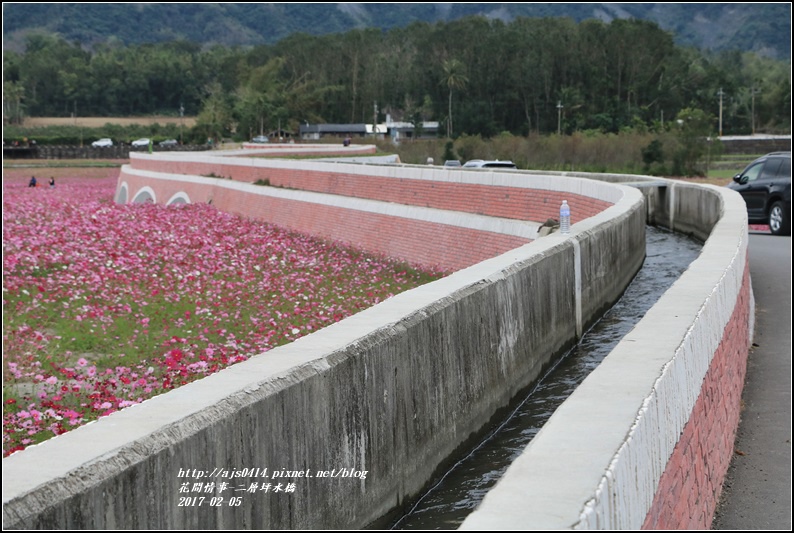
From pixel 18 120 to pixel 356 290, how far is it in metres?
141

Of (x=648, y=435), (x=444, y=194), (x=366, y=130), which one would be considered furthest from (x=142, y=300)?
(x=366, y=130)

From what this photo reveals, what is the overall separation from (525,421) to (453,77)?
114318mm

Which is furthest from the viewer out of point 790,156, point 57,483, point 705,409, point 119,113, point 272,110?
point 119,113

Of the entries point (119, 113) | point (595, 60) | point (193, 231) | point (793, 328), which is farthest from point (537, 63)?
point (793, 328)

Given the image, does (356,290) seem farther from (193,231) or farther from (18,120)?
(18,120)

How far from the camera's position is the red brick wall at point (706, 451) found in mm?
5195

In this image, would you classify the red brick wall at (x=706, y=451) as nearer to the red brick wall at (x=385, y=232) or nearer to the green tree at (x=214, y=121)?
the red brick wall at (x=385, y=232)

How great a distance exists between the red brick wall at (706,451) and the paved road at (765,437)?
130 millimetres

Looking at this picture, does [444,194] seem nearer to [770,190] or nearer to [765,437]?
[770,190]

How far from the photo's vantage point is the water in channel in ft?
23.8

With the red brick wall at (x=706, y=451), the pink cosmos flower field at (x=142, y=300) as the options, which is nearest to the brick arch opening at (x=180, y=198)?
the pink cosmos flower field at (x=142, y=300)

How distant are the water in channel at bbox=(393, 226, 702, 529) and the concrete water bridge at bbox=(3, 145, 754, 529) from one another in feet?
0.53

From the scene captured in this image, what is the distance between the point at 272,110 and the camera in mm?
110312

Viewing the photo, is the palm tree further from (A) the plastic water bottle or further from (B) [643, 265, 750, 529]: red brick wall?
(B) [643, 265, 750, 529]: red brick wall
